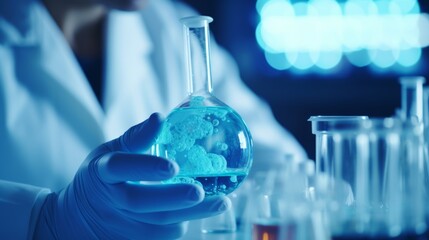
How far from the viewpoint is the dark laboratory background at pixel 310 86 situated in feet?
Result: 12.6

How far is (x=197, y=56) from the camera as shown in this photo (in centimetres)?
129

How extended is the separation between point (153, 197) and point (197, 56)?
0.34 m

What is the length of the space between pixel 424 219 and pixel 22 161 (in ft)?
4.24

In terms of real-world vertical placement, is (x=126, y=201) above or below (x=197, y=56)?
below

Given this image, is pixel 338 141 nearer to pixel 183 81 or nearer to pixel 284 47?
pixel 183 81

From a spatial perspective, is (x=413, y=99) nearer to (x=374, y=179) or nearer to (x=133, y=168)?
(x=374, y=179)

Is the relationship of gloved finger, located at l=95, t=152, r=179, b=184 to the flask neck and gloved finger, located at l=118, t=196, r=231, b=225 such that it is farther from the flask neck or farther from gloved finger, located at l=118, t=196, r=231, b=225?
the flask neck

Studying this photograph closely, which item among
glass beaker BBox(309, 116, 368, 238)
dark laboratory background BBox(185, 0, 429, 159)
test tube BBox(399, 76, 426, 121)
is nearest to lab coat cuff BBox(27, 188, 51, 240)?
glass beaker BBox(309, 116, 368, 238)

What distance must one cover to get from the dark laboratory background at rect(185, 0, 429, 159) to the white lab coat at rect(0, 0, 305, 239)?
1.53m

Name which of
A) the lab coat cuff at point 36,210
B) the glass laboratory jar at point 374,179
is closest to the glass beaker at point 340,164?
the glass laboratory jar at point 374,179

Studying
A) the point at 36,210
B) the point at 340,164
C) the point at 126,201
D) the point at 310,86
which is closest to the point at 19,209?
the point at 36,210

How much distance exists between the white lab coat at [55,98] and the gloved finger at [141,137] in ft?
1.06

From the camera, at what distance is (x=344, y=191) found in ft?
3.40

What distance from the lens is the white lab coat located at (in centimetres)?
179
